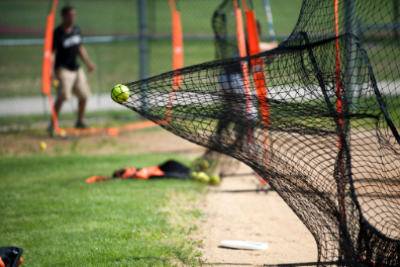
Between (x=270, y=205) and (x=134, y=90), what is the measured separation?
269cm

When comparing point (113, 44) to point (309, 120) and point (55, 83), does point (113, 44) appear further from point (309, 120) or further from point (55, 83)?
point (309, 120)

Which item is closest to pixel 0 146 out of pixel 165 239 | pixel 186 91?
pixel 165 239

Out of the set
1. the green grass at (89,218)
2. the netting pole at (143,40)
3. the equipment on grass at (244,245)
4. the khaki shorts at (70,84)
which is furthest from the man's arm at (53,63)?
the equipment on grass at (244,245)

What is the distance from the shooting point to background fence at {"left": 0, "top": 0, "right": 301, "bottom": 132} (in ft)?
35.3

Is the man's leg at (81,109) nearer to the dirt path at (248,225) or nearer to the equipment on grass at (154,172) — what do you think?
the dirt path at (248,225)

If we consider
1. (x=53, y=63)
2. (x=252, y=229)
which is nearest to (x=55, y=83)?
(x=53, y=63)

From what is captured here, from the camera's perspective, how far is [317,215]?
305 centimetres

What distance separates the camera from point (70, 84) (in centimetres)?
903

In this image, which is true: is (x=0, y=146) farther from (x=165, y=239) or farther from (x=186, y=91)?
(x=186, y=91)

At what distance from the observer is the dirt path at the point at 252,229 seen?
3.55 meters

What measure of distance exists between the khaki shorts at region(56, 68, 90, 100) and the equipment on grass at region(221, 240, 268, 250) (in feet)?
21.3

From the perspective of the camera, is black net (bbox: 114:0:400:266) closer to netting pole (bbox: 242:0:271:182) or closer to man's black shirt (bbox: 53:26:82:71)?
netting pole (bbox: 242:0:271:182)

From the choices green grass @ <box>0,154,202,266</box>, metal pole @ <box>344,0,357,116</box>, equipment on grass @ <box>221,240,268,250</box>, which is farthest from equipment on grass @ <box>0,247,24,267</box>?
metal pole @ <box>344,0,357,116</box>

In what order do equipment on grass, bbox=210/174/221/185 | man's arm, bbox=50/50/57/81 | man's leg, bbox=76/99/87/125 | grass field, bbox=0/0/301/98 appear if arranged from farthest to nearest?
grass field, bbox=0/0/301/98 → man's leg, bbox=76/99/87/125 → man's arm, bbox=50/50/57/81 → equipment on grass, bbox=210/174/221/185
